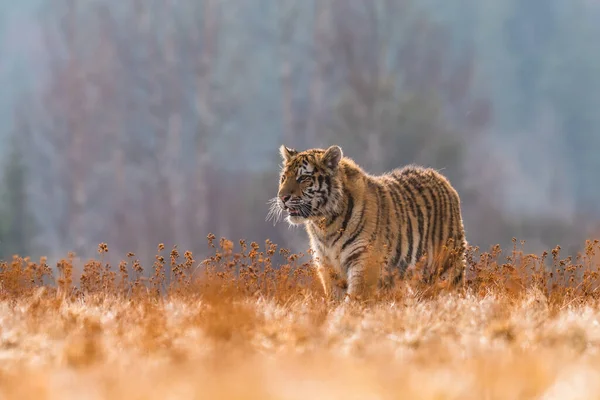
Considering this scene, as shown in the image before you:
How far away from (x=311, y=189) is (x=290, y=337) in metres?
2.65

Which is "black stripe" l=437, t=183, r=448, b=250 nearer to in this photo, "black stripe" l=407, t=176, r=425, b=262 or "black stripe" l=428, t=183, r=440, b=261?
"black stripe" l=428, t=183, r=440, b=261

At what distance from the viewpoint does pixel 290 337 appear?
15.7ft

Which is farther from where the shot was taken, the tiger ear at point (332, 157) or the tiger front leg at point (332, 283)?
the tiger ear at point (332, 157)

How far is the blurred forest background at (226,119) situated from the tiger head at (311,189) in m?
12.0

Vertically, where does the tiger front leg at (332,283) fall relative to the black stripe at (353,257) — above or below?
below

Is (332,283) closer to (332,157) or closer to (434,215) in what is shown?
(332,157)

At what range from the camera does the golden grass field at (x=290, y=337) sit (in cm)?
301

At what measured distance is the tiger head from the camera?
23.8 feet

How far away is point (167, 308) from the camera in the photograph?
239 inches

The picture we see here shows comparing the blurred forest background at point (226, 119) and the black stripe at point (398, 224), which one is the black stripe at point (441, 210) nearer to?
the black stripe at point (398, 224)

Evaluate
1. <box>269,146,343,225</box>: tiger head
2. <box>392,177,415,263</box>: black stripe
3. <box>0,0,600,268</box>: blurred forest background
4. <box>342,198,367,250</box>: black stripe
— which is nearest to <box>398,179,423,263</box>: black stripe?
<box>392,177,415,263</box>: black stripe

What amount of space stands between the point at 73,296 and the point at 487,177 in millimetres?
18714

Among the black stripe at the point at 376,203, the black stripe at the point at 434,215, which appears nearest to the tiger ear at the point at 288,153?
the black stripe at the point at 376,203

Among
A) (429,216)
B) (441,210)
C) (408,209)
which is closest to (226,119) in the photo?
(441,210)
